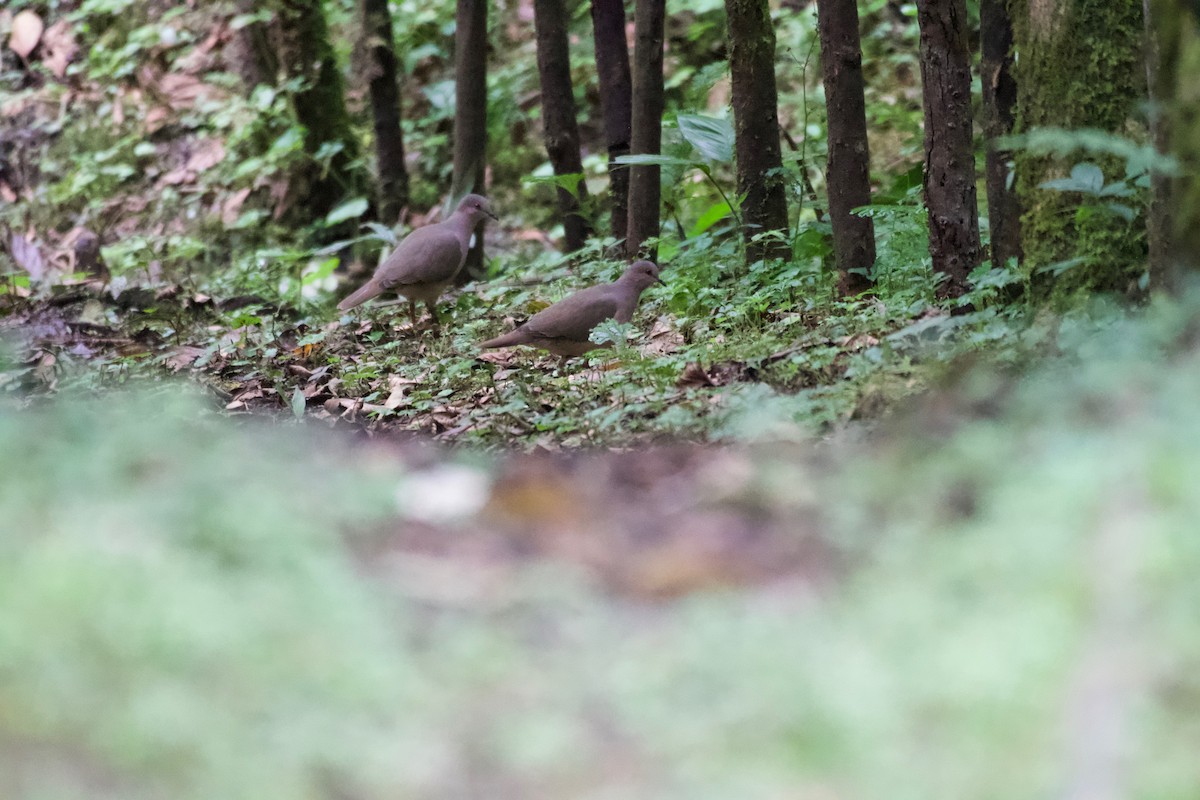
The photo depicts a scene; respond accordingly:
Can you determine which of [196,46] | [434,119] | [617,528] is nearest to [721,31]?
[434,119]

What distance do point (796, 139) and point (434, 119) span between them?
424 cm

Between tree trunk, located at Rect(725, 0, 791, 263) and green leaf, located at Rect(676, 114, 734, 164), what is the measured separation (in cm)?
21

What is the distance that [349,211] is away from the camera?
37.9 ft

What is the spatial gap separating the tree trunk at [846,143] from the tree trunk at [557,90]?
2.86 m

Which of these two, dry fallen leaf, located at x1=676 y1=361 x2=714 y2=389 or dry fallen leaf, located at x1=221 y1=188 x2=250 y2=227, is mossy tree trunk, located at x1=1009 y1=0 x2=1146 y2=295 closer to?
dry fallen leaf, located at x1=676 y1=361 x2=714 y2=389

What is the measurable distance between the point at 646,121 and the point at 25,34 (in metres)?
12.1

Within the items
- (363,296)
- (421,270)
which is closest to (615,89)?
(421,270)

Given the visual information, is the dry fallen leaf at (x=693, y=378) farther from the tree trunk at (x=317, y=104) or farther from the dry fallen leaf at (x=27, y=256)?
the tree trunk at (x=317, y=104)

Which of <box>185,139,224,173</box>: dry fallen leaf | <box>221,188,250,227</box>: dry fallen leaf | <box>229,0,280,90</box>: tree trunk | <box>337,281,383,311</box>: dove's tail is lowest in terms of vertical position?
<box>221,188,250,227</box>: dry fallen leaf

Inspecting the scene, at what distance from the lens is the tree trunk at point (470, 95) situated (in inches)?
337

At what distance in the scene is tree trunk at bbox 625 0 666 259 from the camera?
6820mm

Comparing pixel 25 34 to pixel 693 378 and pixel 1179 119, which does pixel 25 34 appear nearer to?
pixel 693 378

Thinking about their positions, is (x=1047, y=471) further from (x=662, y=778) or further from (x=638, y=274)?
(x=638, y=274)

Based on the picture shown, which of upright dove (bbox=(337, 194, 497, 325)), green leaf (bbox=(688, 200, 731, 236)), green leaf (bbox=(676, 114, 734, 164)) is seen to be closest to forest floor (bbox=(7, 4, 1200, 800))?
green leaf (bbox=(676, 114, 734, 164))
